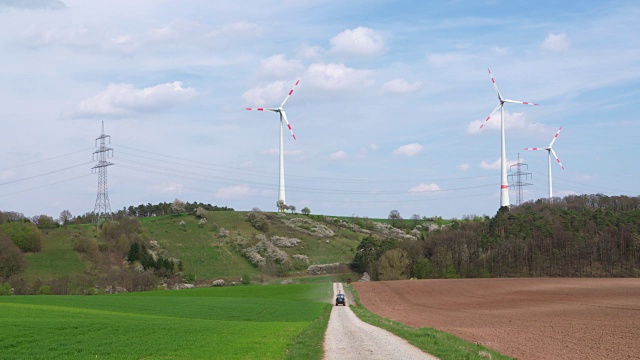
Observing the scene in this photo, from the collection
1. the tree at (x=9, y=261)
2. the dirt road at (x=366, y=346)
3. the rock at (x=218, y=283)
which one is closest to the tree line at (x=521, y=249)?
the rock at (x=218, y=283)

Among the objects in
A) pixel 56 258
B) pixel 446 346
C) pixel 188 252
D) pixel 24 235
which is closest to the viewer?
Answer: pixel 446 346

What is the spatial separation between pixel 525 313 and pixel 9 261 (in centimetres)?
10008

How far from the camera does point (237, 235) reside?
617 ft

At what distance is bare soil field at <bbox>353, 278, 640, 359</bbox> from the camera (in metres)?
33.8

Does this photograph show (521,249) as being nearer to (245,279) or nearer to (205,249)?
(245,279)

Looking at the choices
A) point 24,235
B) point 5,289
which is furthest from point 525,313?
point 24,235

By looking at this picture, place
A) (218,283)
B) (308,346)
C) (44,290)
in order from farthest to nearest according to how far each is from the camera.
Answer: (218,283) < (44,290) < (308,346)

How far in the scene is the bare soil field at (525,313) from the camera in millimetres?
33812

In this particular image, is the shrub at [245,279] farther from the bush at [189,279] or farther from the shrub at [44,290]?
the shrub at [44,290]

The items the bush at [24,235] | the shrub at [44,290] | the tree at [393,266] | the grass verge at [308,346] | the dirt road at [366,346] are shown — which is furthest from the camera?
the tree at [393,266]

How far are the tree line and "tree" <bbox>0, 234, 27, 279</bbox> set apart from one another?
2962 inches

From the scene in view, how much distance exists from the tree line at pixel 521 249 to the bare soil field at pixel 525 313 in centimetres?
3035

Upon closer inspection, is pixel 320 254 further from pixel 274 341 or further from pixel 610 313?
pixel 274 341

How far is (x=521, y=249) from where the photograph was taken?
14812cm
